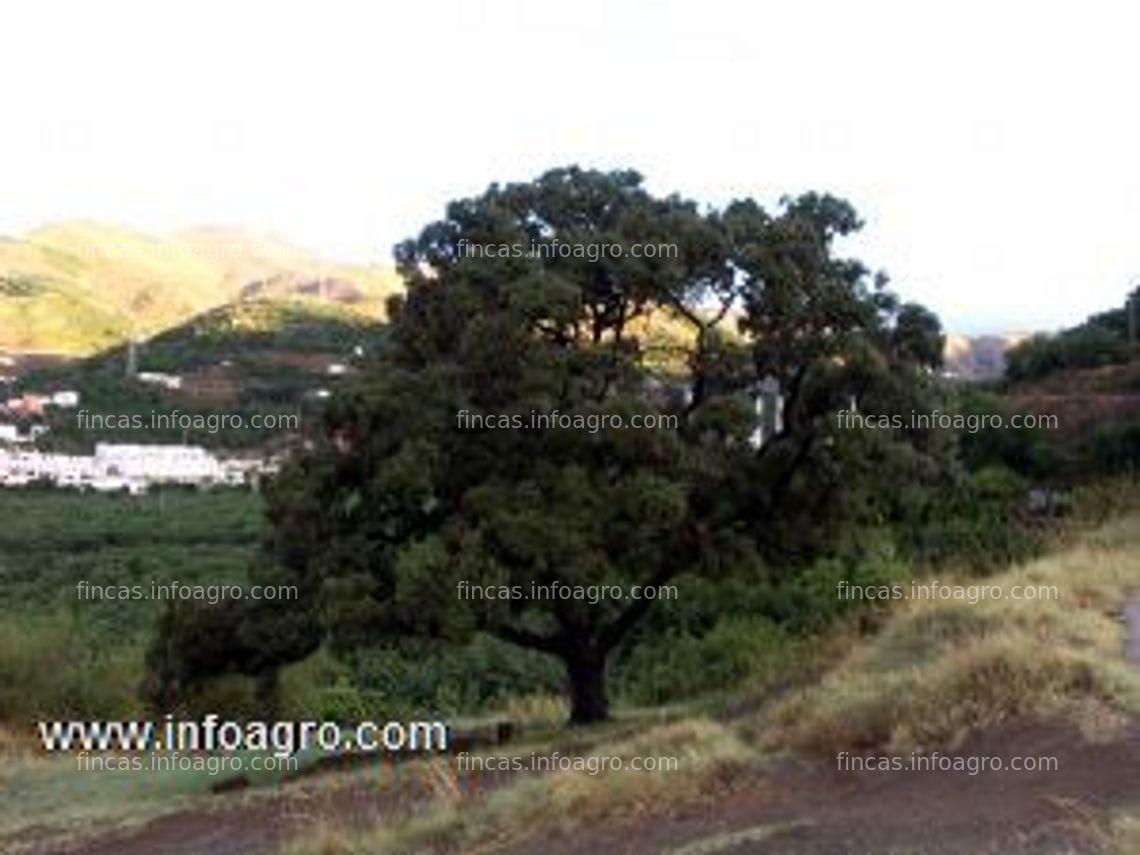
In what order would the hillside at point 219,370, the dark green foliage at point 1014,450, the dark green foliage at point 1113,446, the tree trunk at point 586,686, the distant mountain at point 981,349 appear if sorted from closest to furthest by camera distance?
the tree trunk at point 586,686, the dark green foliage at point 1113,446, the dark green foliage at point 1014,450, the hillside at point 219,370, the distant mountain at point 981,349

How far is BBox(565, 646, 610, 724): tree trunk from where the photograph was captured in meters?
17.8

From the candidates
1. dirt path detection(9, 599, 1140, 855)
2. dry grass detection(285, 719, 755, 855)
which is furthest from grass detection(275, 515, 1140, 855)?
dirt path detection(9, 599, 1140, 855)

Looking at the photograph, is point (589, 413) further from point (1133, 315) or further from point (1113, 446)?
point (1133, 315)

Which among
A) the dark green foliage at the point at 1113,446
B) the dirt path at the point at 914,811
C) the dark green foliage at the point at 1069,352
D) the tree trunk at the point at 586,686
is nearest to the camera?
the dirt path at the point at 914,811

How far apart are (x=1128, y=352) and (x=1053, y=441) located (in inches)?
496

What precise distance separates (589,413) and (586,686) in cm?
380

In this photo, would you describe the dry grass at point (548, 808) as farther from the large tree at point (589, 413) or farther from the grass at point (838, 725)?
the large tree at point (589, 413)

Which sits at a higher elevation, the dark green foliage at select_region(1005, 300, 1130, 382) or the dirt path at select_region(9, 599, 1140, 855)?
the dark green foliage at select_region(1005, 300, 1130, 382)

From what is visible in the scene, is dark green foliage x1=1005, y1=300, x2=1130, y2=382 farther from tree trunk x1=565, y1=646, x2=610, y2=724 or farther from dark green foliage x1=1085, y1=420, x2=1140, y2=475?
tree trunk x1=565, y1=646, x2=610, y2=724

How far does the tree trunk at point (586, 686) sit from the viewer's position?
58.4ft

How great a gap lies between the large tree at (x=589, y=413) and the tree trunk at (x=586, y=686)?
28mm

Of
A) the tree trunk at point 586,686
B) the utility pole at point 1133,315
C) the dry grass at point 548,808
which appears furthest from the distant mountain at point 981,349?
the dry grass at point 548,808

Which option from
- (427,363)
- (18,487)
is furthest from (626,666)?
(18,487)

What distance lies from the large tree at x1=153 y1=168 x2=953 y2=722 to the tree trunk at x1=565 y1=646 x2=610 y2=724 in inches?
1.1
